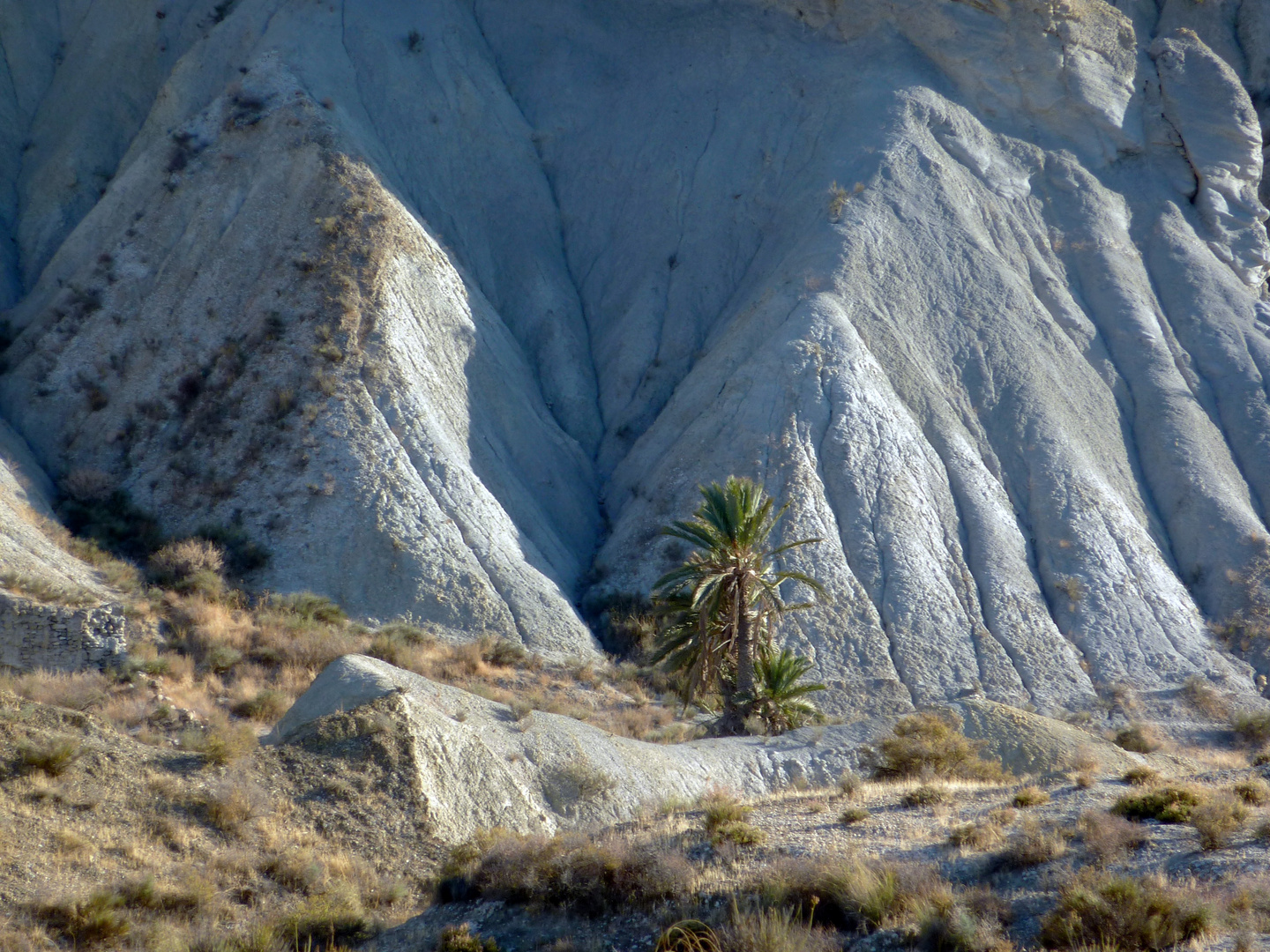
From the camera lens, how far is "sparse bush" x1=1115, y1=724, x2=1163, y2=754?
22828 millimetres

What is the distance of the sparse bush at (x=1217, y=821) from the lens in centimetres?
986

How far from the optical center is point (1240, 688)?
27.2m

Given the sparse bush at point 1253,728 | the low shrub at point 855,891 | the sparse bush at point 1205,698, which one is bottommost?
the low shrub at point 855,891

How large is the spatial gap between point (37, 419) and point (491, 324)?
14.6 m

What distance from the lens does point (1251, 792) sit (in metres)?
11.5

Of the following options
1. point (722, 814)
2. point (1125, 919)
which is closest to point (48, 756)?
point (722, 814)

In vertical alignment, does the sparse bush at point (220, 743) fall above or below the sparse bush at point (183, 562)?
below

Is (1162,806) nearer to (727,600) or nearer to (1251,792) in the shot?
(1251,792)

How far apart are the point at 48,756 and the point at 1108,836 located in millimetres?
11507

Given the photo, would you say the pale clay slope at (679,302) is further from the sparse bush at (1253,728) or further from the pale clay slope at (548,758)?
the pale clay slope at (548,758)

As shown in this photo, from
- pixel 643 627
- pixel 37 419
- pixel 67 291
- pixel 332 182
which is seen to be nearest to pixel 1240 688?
pixel 643 627

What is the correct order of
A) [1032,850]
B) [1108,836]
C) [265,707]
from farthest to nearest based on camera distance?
[265,707] → [1108,836] → [1032,850]

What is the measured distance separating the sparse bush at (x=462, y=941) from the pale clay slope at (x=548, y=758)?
280 cm

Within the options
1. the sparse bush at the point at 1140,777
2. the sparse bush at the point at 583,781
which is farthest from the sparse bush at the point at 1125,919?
the sparse bush at the point at 583,781
